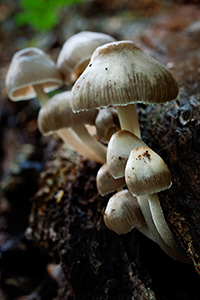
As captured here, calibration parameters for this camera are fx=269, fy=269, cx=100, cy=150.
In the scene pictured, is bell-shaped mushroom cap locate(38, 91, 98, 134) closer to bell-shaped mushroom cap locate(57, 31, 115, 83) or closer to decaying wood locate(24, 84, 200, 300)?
bell-shaped mushroom cap locate(57, 31, 115, 83)

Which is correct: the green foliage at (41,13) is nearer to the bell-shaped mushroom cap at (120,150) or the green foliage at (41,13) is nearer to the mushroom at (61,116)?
the mushroom at (61,116)

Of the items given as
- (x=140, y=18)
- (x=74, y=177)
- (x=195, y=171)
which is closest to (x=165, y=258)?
(x=195, y=171)

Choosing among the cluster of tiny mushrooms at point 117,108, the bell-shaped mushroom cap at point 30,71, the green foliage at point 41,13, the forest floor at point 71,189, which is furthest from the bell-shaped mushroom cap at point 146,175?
the green foliage at point 41,13

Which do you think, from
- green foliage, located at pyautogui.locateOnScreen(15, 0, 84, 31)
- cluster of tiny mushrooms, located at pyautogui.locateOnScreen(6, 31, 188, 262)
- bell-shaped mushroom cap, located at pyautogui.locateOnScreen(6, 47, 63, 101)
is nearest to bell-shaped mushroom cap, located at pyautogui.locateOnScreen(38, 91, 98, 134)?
cluster of tiny mushrooms, located at pyautogui.locateOnScreen(6, 31, 188, 262)

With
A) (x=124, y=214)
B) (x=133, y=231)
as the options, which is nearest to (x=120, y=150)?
(x=124, y=214)

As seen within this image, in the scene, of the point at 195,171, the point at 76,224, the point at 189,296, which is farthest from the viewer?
the point at 76,224

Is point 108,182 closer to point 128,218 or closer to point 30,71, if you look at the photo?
point 128,218

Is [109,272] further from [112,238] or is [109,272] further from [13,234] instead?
[13,234]
